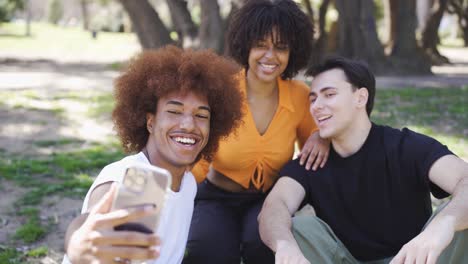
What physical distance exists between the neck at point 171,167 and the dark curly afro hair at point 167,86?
0.19 m

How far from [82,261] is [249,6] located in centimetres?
224

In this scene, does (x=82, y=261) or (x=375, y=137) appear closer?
(x=82, y=261)

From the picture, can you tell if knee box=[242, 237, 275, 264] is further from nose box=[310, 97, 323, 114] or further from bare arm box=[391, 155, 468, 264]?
bare arm box=[391, 155, 468, 264]

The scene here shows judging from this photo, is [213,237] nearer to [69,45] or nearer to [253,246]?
[253,246]

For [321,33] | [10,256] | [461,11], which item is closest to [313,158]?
[10,256]

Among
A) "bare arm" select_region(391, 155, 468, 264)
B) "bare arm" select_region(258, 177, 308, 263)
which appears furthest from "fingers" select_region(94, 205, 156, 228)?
"bare arm" select_region(391, 155, 468, 264)

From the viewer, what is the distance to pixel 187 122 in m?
2.58

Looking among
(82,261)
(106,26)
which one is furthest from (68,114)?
(106,26)

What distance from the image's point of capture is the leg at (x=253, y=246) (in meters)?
3.28

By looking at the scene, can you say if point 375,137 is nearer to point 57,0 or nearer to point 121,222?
point 121,222

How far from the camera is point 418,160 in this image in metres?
2.88

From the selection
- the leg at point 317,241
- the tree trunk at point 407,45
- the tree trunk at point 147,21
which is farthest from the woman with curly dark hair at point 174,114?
the tree trunk at point 407,45

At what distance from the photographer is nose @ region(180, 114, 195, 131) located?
8.41 feet

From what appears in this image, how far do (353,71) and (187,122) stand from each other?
108 cm
